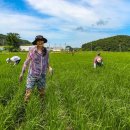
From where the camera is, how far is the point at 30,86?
6.88 m

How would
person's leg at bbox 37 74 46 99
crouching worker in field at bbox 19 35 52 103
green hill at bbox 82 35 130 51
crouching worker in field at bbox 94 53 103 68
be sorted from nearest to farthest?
crouching worker in field at bbox 19 35 52 103 → person's leg at bbox 37 74 46 99 → crouching worker in field at bbox 94 53 103 68 → green hill at bbox 82 35 130 51

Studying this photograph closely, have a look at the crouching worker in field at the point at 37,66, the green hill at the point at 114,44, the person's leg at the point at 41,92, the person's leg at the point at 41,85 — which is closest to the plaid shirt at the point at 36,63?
the crouching worker in field at the point at 37,66

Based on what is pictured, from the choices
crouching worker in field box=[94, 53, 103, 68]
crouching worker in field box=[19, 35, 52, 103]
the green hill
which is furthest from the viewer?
the green hill

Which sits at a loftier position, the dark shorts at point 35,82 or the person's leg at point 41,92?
the dark shorts at point 35,82

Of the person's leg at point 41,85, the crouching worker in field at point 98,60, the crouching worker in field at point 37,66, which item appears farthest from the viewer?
the crouching worker in field at point 98,60

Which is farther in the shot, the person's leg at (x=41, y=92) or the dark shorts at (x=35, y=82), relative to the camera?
the person's leg at (x=41, y=92)

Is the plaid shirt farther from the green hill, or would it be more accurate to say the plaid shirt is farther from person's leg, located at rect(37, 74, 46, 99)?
the green hill

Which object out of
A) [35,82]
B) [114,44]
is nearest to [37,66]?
[35,82]

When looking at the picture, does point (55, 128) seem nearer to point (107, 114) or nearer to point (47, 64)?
point (107, 114)

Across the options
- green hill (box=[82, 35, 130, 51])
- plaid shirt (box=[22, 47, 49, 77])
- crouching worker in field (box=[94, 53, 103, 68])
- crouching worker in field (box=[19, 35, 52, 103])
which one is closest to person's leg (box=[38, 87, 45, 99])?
crouching worker in field (box=[19, 35, 52, 103])

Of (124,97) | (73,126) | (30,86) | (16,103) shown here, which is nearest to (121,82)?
(124,97)

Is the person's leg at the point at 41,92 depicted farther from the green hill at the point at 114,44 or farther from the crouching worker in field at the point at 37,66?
the green hill at the point at 114,44

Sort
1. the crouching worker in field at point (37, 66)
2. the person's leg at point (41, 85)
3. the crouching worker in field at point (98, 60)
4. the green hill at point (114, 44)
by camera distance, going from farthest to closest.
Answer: the green hill at point (114, 44), the crouching worker in field at point (98, 60), the person's leg at point (41, 85), the crouching worker in field at point (37, 66)

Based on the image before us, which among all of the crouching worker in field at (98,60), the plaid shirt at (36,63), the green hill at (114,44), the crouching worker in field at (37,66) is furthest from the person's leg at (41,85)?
the green hill at (114,44)
